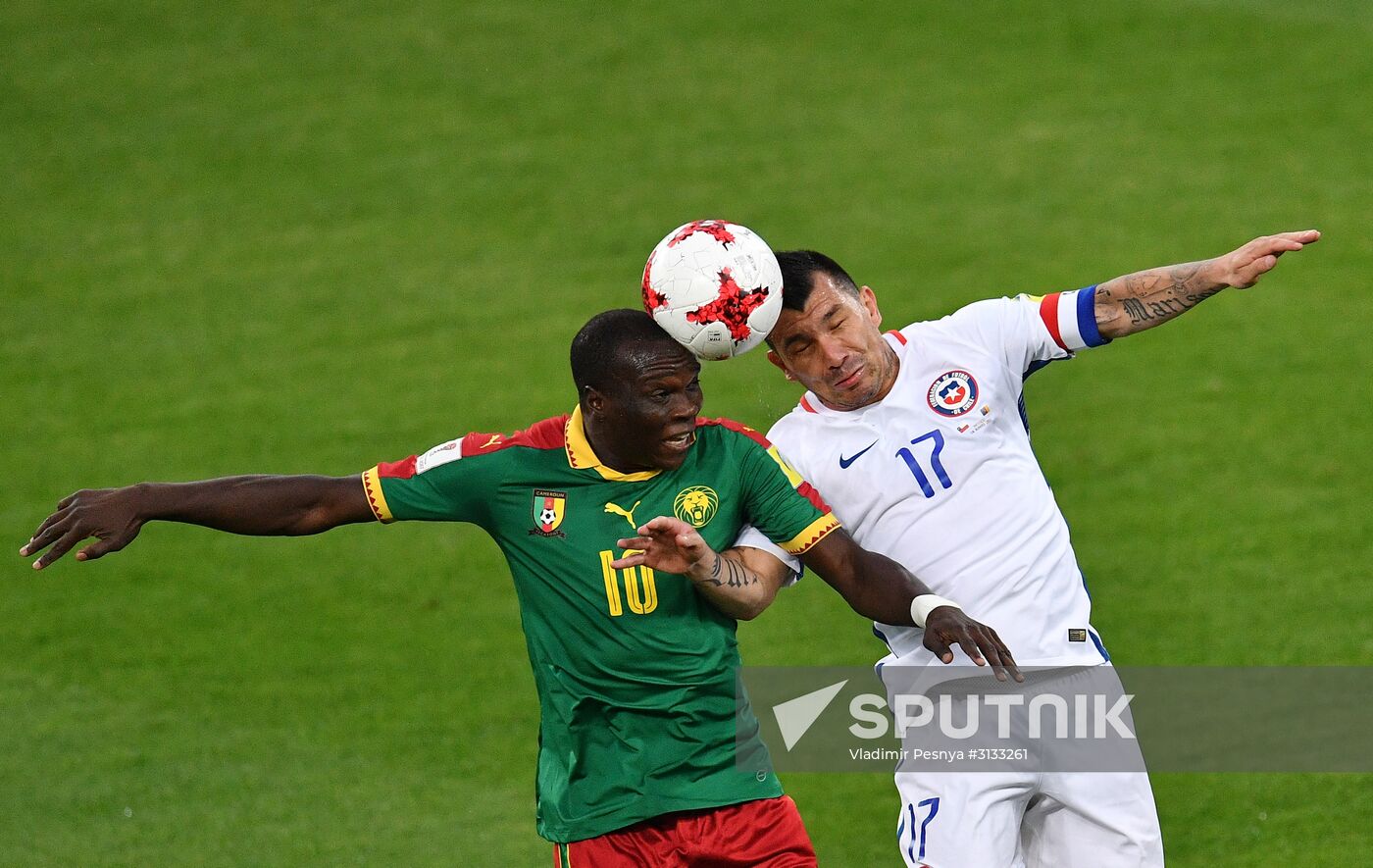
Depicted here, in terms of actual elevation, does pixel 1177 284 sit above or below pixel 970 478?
above

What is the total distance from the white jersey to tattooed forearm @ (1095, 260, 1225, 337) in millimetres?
60

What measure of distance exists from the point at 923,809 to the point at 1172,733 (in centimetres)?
370

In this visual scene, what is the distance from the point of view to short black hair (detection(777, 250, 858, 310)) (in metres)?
5.91

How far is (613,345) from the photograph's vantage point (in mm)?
5410

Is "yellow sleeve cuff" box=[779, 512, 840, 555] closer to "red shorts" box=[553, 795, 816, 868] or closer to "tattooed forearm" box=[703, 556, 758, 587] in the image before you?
"tattooed forearm" box=[703, 556, 758, 587]

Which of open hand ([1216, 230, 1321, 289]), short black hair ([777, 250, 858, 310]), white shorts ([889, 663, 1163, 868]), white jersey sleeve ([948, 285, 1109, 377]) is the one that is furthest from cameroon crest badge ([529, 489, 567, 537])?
open hand ([1216, 230, 1321, 289])

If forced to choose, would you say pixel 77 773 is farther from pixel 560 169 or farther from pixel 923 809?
pixel 560 169

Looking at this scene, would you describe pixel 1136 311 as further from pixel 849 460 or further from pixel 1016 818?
pixel 1016 818

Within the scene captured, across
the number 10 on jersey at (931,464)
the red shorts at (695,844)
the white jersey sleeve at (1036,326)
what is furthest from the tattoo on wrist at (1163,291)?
the red shorts at (695,844)

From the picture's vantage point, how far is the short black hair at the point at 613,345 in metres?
5.39

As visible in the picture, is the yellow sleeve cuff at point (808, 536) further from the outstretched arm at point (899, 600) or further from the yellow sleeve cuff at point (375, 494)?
the yellow sleeve cuff at point (375, 494)

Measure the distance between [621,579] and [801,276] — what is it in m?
1.21

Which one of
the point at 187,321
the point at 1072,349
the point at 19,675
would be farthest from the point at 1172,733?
the point at 187,321

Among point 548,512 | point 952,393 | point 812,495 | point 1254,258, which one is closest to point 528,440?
point 548,512
